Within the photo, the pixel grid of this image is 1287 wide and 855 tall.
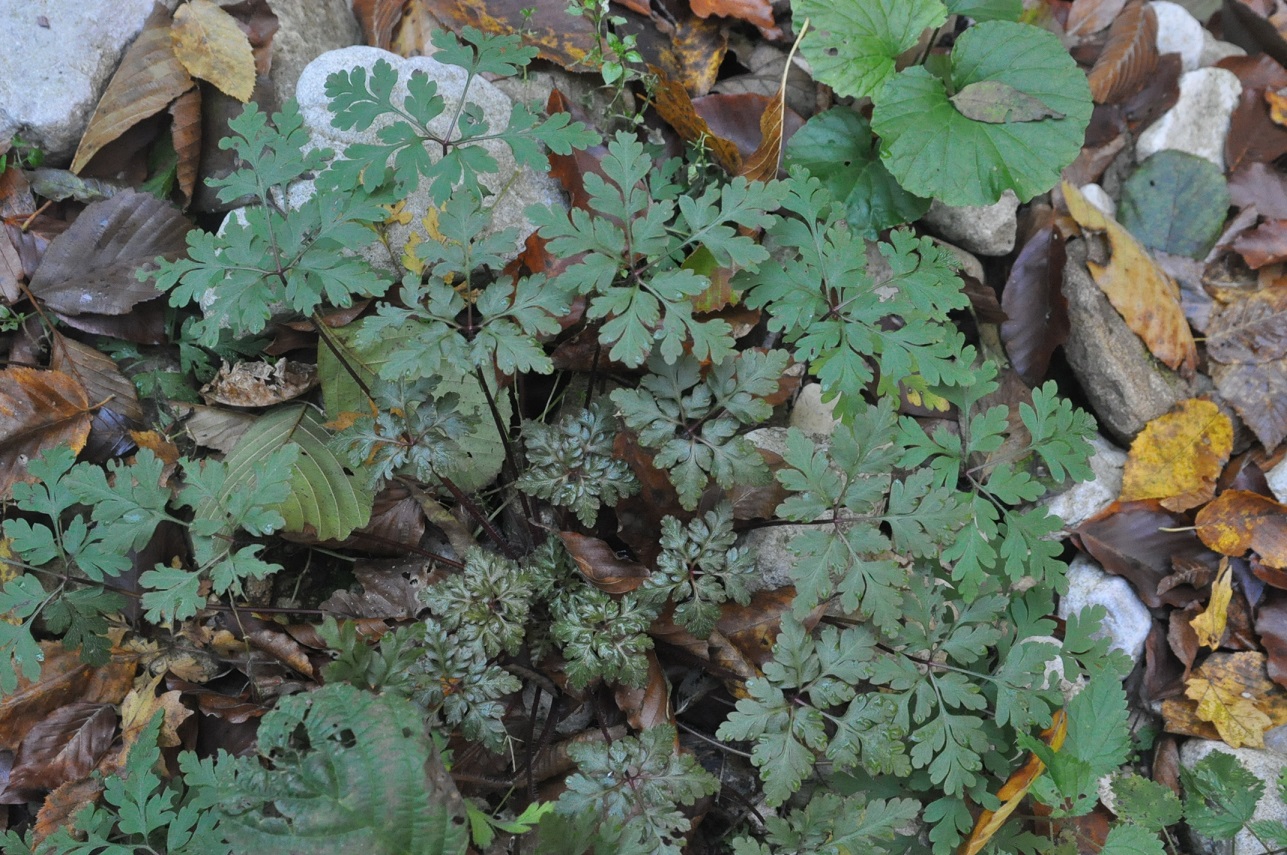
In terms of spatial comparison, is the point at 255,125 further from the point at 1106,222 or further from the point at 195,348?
the point at 1106,222

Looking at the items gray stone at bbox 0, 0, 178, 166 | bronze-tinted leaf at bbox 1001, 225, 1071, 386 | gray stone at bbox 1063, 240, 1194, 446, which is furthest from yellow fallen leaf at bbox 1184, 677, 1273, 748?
gray stone at bbox 0, 0, 178, 166

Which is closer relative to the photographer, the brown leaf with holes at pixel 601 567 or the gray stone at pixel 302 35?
the brown leaf with holes at pixel 601 567

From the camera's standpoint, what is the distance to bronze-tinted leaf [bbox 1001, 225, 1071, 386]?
3.09 meters

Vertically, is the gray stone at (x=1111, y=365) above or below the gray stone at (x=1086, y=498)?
above

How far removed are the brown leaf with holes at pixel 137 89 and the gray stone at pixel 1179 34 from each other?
3.69m

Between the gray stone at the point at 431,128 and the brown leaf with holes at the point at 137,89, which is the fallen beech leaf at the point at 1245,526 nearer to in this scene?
the gray stone at the point at 431,128

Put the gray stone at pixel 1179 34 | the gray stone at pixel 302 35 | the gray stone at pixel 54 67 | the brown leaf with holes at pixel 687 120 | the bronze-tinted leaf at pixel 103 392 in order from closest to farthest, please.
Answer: the bronze-tinted leaf at pixel 103 392 → the gray stone at pixel 54 67 → the brown leaf with holes at pixel 687 120 → the gray stone at pixel 302 35 → the gray stone at pixel 1179 34

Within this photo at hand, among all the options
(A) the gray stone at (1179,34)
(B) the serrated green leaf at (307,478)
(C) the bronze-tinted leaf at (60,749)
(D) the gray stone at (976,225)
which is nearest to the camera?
(C) the bronze-tinted leaf at (60,749)

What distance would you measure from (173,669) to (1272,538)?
342 cm

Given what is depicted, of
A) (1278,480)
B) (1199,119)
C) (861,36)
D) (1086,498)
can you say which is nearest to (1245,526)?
(1278,480)

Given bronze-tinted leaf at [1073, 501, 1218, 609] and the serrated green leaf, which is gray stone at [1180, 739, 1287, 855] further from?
the serrated green leaf

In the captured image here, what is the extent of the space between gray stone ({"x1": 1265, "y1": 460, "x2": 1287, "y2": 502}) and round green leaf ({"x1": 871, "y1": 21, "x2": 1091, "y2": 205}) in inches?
52.3

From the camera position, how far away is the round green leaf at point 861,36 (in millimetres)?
2791

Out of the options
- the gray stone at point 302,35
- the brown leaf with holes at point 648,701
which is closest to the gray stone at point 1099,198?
the brown leaf with holes at point 648,701
